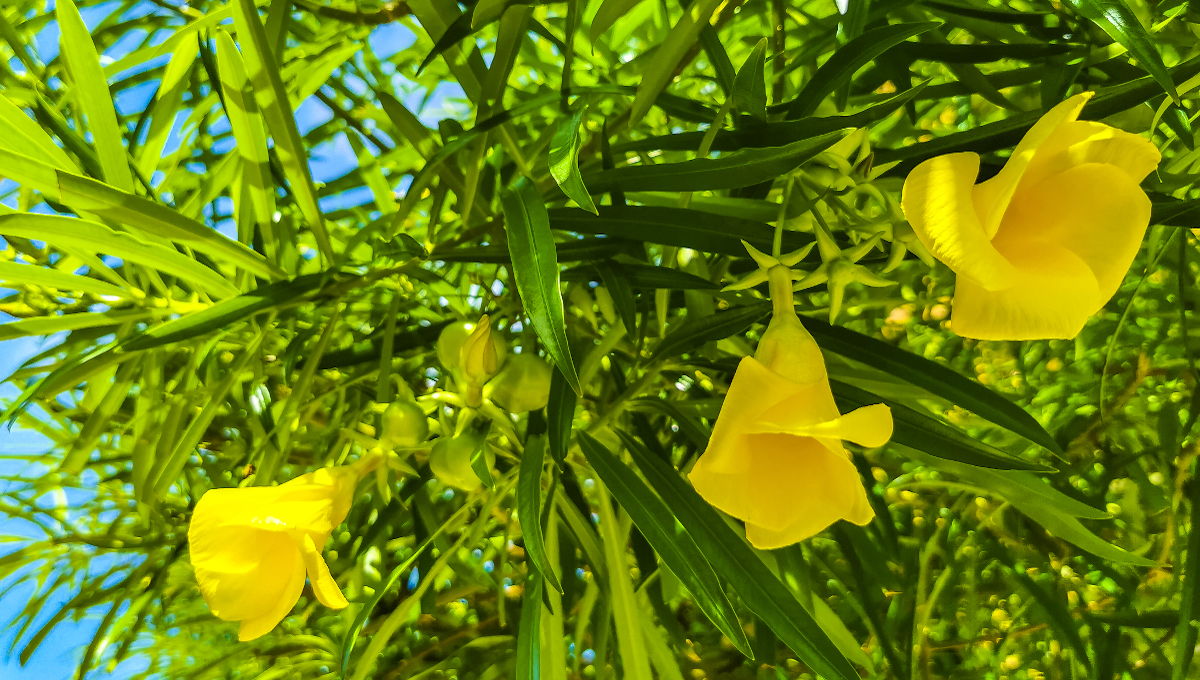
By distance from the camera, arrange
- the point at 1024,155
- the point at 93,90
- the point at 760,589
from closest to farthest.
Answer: the point at 1024,155 → the point at 760,589 → the point at 93,90

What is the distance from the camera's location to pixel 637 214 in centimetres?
42

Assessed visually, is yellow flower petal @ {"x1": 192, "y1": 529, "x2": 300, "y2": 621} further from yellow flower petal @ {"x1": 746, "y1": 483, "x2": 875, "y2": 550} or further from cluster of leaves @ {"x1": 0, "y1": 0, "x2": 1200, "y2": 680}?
yellow flower petal @ {"x1": 746, "y1": 483, "x2": 875, "y2": 550}

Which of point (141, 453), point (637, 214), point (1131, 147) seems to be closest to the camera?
point (1131, 147)

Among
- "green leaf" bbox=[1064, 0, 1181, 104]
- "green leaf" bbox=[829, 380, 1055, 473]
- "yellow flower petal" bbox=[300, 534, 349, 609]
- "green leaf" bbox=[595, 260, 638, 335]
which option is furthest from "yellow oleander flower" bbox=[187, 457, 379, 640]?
"green leaf" bbox=[1064, 0, 1181, 104]

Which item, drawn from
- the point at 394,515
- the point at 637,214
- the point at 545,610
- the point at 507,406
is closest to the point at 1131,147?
the point at 637,214

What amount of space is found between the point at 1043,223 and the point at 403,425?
1.13ft

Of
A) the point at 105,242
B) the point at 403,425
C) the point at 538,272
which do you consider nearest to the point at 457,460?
the point at 403,425

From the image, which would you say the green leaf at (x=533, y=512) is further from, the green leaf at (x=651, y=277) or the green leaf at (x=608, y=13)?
the green leaf at (x=608, y=13)

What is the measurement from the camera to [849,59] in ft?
1.35

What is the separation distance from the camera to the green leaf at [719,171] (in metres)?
0.32

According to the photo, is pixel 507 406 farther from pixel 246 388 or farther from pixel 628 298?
pixel 246 388

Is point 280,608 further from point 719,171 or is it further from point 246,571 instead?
point 719,171

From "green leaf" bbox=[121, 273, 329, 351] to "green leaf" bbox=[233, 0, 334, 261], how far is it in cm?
11

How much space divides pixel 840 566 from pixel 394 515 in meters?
0.56
